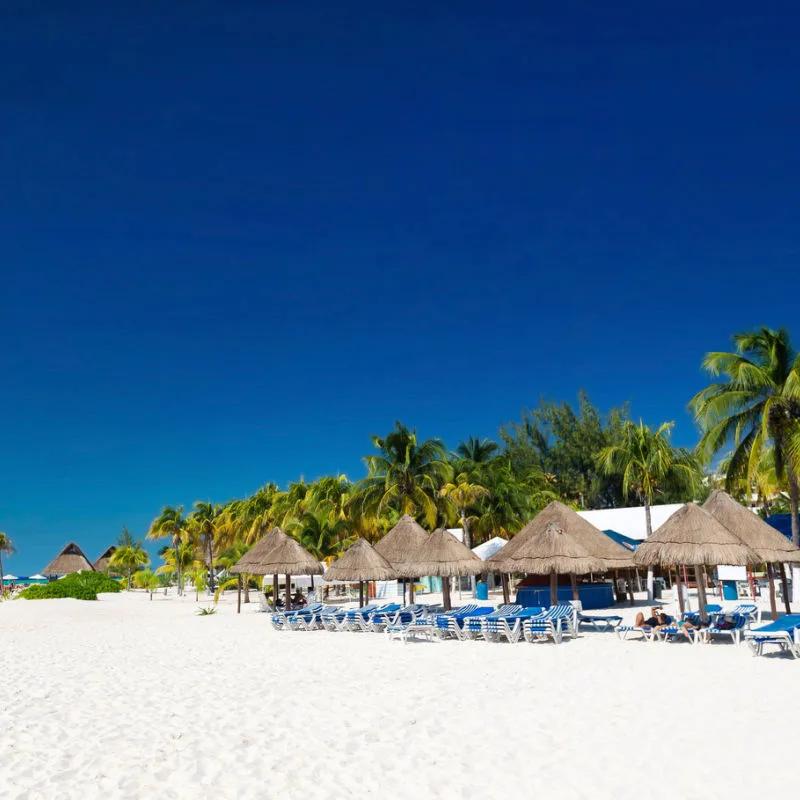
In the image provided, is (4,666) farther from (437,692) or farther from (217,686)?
(437,692)

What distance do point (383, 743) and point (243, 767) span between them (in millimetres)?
1514

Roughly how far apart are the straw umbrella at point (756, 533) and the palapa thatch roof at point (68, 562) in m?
57.5

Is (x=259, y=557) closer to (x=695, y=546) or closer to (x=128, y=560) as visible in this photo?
(x=695, y=546)

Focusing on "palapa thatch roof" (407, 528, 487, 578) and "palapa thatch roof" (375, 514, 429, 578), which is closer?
"palapa thatch roof" (407, 528, 487, 578)

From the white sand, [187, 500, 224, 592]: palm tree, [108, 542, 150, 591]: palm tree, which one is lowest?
the white sand

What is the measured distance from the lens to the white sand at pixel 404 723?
6031 millimetres

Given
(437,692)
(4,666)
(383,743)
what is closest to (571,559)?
(437,692)

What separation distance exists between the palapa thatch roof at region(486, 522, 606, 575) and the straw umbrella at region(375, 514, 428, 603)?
3191 millimetres

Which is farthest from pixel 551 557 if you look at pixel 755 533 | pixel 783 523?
pixel 783 523

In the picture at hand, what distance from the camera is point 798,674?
10.5m

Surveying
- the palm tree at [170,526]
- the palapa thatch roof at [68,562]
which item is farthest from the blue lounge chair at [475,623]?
the palapa thatch roof at [68,562]

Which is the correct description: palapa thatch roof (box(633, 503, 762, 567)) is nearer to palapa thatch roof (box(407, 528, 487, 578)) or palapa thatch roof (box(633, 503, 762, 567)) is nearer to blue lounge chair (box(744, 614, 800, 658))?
blue lounge chair (box(744, 614, 800, 658))

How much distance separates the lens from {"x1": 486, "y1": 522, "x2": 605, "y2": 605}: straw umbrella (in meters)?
17.6

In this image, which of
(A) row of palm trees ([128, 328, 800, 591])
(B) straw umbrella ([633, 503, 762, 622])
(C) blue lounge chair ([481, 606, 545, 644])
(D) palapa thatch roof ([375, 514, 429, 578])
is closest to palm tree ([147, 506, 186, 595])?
(A) row of palm trees ([128, 328, 800, 591])
